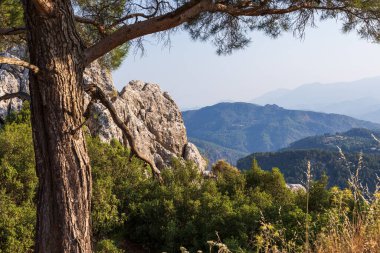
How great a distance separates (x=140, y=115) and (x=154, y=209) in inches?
342

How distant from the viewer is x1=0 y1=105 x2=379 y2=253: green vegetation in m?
5.64

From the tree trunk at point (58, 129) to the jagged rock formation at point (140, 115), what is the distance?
7495 millimetres

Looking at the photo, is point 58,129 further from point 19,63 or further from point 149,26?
point 149,26

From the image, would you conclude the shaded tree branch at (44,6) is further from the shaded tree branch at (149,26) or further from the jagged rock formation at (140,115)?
the jagged rock formation at (140,115)

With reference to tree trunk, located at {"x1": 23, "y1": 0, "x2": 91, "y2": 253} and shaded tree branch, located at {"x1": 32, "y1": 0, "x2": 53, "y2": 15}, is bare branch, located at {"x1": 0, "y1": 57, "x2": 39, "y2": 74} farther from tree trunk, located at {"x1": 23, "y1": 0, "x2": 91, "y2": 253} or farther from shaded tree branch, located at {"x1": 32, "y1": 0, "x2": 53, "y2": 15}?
shaded tree branch, located at {"x1": 32, "y1": 0, "x2": 53, "y2": 15}

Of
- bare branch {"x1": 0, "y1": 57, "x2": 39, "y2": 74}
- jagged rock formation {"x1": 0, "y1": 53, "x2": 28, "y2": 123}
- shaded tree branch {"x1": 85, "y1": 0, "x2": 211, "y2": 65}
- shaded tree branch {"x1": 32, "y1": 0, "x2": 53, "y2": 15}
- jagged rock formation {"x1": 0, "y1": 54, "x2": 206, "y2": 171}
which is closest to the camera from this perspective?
bare branch {"x1": 0, "y1": 57, "x2": 39, "y2": 74}

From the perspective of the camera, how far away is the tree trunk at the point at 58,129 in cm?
343

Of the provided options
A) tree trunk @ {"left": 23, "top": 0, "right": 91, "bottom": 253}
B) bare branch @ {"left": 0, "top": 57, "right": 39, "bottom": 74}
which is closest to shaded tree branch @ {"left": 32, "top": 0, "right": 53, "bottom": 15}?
tree trunk @ {"left": 23, "top": 0, "right": 91, "bottom": 253}

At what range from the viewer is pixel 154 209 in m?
7.18

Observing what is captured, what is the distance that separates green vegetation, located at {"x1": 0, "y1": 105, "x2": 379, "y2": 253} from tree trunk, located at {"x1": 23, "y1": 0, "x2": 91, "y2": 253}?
→ 2190 millimetres

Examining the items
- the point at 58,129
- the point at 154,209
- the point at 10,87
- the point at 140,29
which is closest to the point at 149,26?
the point at 140,29

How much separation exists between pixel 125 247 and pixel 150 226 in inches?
25.8

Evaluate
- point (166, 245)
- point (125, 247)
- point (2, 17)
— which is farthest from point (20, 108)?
point (166, 245)

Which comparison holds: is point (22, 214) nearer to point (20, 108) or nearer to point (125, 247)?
point (125, 247)
